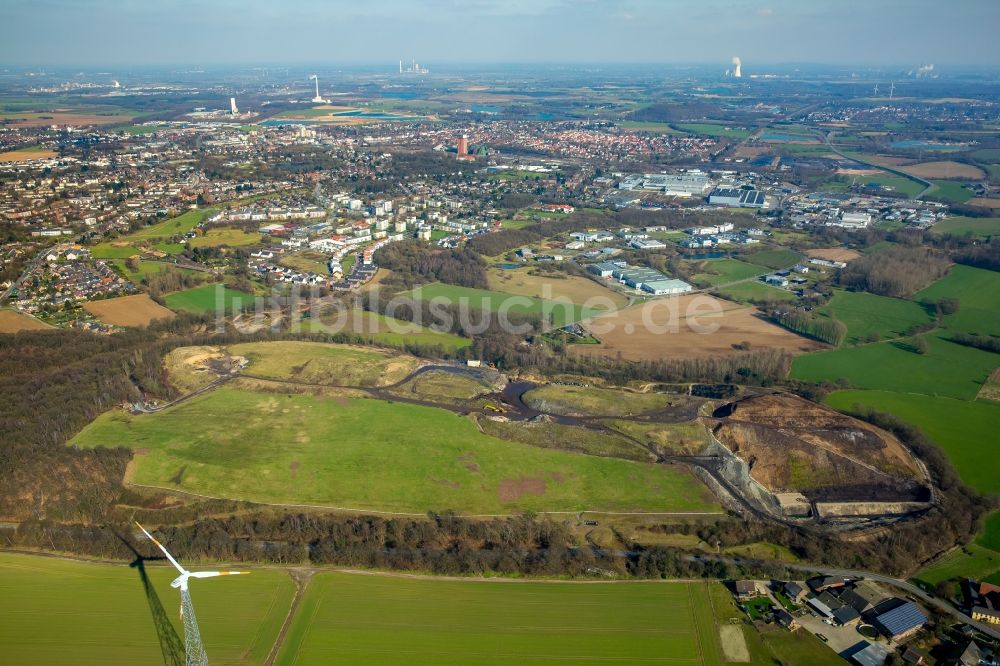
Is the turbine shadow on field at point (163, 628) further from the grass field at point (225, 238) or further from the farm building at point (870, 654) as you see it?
the grass field at point (225, 238)

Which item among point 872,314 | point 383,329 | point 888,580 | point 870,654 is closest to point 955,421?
point 888,580

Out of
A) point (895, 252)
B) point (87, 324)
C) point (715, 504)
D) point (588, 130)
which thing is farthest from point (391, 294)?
point (588, 130)

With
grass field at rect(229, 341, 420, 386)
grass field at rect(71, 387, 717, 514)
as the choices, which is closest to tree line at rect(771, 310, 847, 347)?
grass field at rect(71, 387, 717, 514)

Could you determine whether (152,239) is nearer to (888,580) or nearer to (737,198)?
(888,580)

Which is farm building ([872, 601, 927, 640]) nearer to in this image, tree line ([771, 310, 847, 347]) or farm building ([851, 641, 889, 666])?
farm building ([851, 641, 889, 666])

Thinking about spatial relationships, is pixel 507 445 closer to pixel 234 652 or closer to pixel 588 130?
pixel 234 652

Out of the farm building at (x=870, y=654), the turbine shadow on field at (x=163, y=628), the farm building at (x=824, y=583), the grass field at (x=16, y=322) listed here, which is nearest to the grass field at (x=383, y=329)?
the grass field at (x=16, y=322)
